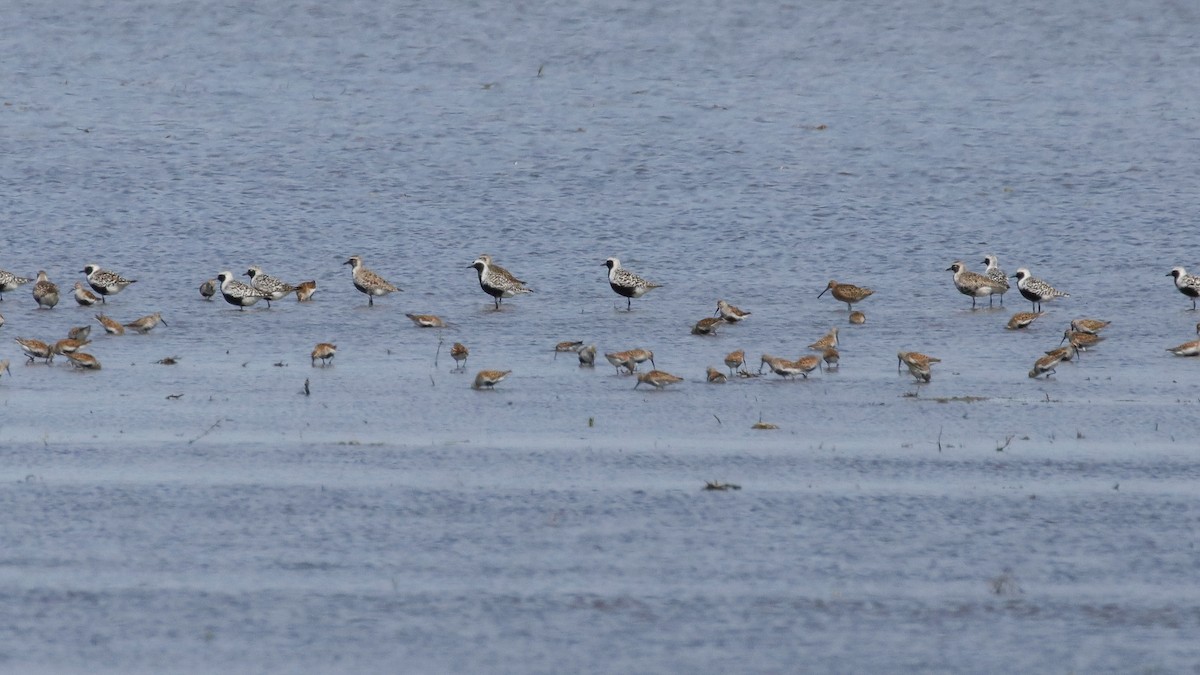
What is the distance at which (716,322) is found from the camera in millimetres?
17891

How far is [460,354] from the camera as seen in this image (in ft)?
52.2

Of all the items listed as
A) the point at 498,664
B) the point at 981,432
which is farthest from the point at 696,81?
the point at 498,664

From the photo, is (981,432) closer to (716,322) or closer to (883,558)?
(883,558)

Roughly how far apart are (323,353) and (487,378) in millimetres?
1899

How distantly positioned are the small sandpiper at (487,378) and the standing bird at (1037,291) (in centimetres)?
713

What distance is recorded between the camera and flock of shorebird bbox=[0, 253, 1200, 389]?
614 inches

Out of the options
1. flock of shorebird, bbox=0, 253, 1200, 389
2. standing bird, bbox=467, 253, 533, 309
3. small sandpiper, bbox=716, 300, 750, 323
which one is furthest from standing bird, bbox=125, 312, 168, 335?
small sandpiper, bbox=716, 300, 750, 323

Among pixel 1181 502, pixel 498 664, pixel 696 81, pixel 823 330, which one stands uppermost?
pixel 696 81

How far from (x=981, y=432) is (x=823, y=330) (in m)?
4.65

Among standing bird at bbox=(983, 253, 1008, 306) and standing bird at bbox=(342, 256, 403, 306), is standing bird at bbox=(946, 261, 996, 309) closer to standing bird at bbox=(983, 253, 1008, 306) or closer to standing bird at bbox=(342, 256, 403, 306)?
standing bird at bbox=(983, 253, 1008, 306)

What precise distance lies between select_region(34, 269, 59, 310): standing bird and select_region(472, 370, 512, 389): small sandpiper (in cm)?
642

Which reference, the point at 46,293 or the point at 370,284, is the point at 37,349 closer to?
the point at 46,293

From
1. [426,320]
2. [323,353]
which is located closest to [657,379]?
[323,353]

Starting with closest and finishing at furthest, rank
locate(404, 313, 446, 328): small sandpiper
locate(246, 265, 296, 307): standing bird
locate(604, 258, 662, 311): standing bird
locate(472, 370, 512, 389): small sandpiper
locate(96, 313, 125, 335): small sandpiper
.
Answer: locate(472, 370, 512, 389): small sandpiper
locate(96, 313, 125, 335): small sandpiper
locate(404, 313, 446, 328): small sandpiper
locate(246, 265, 296, 307): standing bird
locate(604, 258, 662, 311): standing bird
